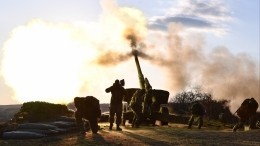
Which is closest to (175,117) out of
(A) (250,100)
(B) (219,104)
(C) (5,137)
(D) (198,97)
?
(A) (250,100)

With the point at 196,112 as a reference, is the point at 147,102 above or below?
above

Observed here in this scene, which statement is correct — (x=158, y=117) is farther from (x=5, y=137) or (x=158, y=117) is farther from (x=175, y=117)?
(x=5, y=137)

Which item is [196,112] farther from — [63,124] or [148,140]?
[148,140]

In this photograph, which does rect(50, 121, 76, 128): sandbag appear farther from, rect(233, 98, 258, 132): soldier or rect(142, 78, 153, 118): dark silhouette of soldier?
rect(233, 98, 258, 132): soldier

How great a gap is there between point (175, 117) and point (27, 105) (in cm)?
865

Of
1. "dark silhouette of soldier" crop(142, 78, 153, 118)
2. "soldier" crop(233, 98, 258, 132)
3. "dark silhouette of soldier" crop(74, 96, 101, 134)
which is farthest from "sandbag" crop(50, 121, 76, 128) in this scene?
"soldier" crop(233, 98, 258, 132)

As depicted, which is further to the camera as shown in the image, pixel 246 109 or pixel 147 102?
pixel 147 102

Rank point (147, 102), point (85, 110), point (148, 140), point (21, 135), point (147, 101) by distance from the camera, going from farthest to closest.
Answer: point (147, 102), point (147, 101), point (85, 110), point (21, 135), point (148, 140)

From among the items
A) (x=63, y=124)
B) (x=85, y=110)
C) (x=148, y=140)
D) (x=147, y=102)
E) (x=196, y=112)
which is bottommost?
(x=148, y=140)

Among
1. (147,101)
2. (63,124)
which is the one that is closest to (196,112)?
(147,101)

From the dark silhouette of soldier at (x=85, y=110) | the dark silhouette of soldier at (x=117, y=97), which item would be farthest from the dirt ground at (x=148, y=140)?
the dark silhouette of soldier at (x=117, y=97)

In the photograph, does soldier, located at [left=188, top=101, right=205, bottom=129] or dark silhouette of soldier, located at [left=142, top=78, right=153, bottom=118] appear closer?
soldier, located at [left=188, top=101, right=205, bottom=129]

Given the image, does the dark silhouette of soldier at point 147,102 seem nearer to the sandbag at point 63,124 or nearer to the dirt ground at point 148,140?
the sandbag at point 63,124

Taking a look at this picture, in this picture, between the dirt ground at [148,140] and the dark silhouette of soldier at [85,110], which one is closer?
the dirt ground at [148,140]
